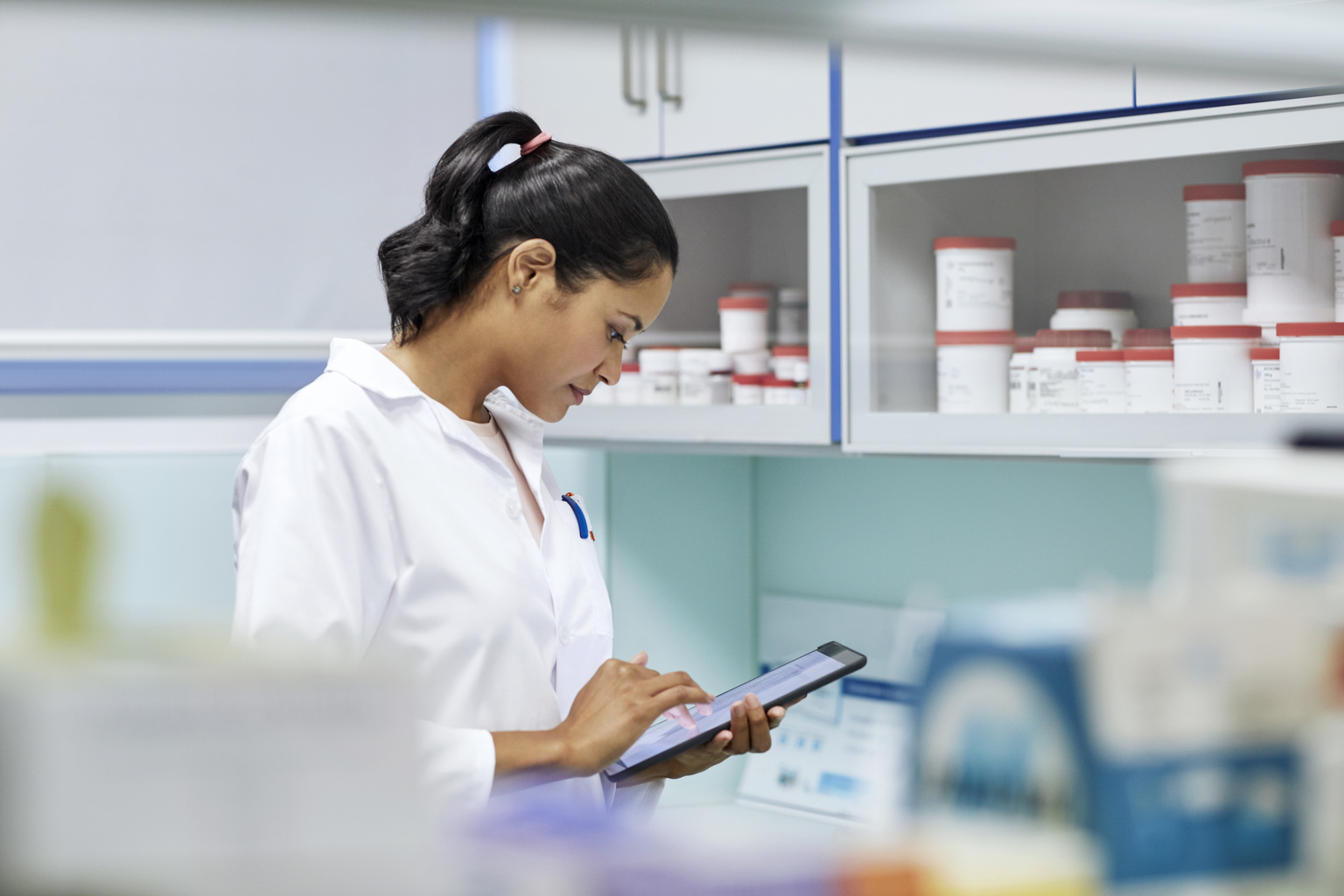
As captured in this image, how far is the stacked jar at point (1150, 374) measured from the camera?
154 cm

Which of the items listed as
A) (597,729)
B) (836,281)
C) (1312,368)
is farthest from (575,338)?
(1312,368)

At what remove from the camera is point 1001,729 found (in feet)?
0.98

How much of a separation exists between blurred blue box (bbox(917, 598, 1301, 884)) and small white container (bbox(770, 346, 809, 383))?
4.97ft

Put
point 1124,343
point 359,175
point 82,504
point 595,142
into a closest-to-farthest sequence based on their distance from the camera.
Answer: point 82,504 < point 1124,343 < point 595,142 < point 359,175

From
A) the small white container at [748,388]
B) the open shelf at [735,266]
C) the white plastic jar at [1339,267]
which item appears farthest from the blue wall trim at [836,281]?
the white plastic jar at [1339,267]

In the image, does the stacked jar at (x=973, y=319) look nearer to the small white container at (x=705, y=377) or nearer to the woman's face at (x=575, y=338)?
the small white container at (x=705, y=377)

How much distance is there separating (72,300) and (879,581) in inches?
54.6

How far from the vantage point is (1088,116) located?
1606 millimetres

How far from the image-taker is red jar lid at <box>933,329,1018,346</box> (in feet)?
5.57

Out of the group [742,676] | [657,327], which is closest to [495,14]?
[657,327]

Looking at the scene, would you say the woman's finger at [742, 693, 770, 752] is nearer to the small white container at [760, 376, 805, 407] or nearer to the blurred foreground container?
the small white container at [760, 376, 805, 407]

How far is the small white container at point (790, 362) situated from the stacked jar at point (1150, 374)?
43cm

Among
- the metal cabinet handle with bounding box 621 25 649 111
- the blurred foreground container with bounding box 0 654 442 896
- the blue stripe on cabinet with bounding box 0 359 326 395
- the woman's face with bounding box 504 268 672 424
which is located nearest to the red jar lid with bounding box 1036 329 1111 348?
the woman's face with bounding box 504 268 672 424

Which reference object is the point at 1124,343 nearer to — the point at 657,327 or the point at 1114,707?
the point at 657,327
